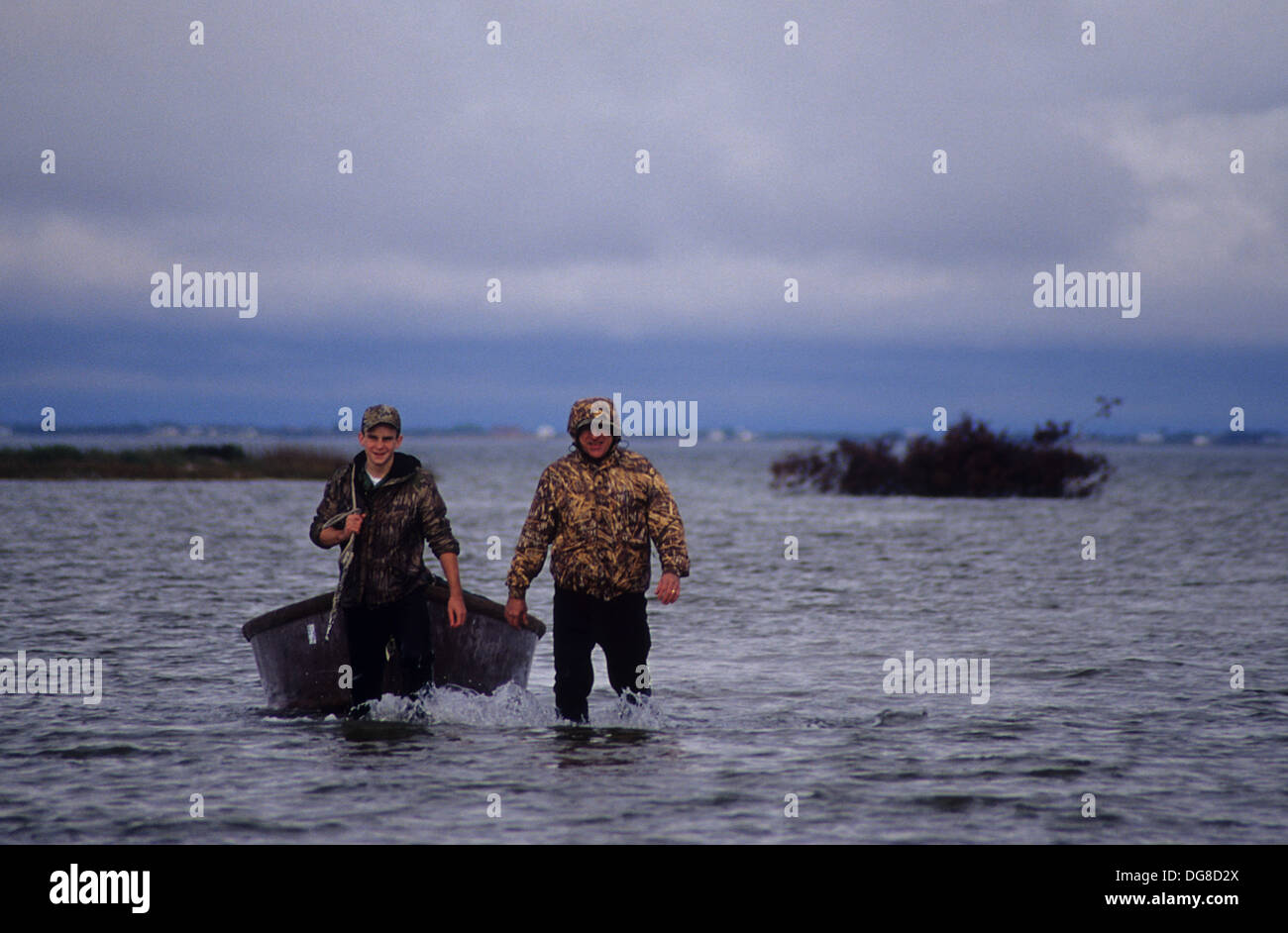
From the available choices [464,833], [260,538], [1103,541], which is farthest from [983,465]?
[464,833]

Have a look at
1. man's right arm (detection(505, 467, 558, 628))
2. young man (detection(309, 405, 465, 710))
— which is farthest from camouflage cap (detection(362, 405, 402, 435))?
man's right arm (detection(505, 467, 558, 628))

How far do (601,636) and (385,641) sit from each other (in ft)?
5.22

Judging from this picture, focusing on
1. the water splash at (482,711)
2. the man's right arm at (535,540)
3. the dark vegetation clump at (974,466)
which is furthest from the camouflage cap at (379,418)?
the dark vegetation clump at (974,466)

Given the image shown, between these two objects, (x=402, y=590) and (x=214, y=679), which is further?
(x=214, y=679)

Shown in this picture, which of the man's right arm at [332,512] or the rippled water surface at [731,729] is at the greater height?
the man's right arm at [332,512]

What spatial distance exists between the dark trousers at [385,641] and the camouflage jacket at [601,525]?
0.94 metres

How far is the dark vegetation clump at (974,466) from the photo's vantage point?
188 ft

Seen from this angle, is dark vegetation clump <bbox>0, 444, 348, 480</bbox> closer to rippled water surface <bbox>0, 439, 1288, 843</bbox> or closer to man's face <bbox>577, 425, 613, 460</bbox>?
rippled water surface <bbox>0, 439, 1288, 843</bbox>

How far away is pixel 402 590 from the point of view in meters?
9.38

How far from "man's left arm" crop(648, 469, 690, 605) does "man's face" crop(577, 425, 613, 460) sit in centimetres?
39

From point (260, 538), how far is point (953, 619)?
62.2 feet

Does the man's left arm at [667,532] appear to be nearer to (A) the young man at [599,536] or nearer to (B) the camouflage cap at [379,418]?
(A) the young man at [599,536]

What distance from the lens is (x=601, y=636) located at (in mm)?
9031
